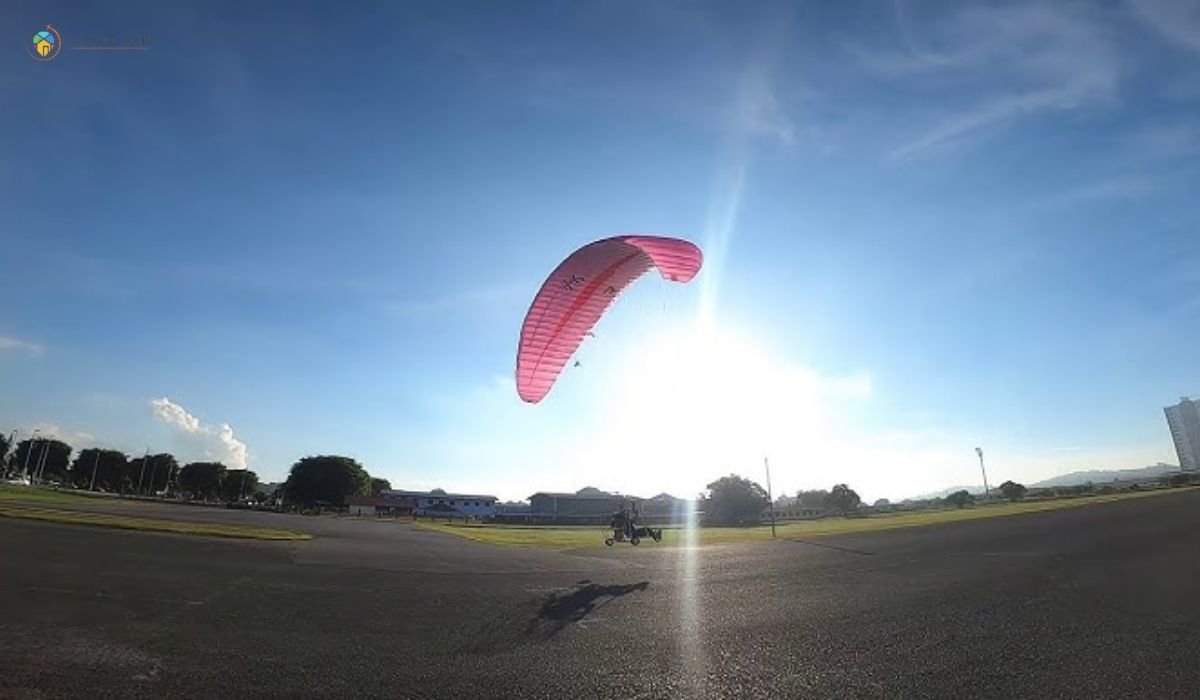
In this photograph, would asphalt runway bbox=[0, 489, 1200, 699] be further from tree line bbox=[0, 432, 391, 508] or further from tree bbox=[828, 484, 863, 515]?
tree line bbox=[0, 432, 391, 508]

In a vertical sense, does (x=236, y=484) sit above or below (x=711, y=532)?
above

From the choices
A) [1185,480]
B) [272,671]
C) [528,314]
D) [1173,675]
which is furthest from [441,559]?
[1185,480]

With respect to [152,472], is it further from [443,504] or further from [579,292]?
[579,292]

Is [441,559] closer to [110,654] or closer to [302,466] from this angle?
[110,654]

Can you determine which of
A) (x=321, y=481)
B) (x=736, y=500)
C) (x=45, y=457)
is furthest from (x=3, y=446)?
(x=736, y=500)

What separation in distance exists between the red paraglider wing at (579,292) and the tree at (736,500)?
6899 cm

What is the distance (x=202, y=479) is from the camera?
138m

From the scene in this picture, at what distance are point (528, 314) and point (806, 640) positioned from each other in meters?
13.3

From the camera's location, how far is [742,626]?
9.47 metres

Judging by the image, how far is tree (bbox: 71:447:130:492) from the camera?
448ft

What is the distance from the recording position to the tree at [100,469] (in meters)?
137

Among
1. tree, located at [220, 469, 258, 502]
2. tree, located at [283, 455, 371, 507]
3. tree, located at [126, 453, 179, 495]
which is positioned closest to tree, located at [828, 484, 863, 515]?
tree, located at [283, 455, 371, 507]

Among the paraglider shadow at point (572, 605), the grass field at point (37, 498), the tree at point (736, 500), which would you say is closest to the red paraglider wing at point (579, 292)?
the paraglider shadow at point (572, 605)

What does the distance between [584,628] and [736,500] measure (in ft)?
265
